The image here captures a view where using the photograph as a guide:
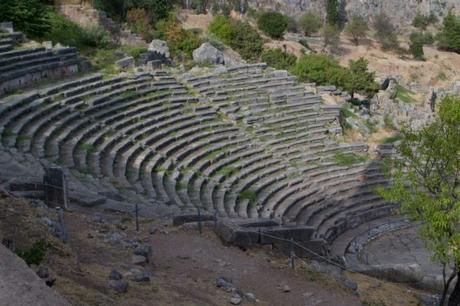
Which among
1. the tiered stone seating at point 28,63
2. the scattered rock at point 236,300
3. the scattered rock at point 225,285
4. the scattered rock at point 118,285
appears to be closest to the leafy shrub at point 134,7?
the tiered stone seating at point 28,63

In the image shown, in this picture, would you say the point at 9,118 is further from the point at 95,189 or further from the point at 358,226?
the point at 358,226

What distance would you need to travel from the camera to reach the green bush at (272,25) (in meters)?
52.4

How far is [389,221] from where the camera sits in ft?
68.0

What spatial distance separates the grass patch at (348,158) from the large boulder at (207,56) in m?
8.01

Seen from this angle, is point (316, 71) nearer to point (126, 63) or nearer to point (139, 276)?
point (126, 63)

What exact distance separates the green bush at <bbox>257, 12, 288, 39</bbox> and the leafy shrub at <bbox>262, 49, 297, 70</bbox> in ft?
41.1

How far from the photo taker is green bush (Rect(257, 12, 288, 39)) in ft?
172

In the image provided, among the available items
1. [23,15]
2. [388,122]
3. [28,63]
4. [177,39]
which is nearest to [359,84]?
[388,122]

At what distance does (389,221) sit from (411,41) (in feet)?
150

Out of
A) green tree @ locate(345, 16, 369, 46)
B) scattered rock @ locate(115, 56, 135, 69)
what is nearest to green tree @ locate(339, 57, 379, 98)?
scattered rock @ locate(115, 56, 135, 69)

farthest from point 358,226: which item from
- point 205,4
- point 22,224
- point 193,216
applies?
point 205,4

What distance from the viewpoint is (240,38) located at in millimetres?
40188

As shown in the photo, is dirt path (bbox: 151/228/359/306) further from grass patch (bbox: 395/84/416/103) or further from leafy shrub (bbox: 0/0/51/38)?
grass patch (bbox: 395/84/416/103)

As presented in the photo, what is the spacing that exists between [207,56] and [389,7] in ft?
178
